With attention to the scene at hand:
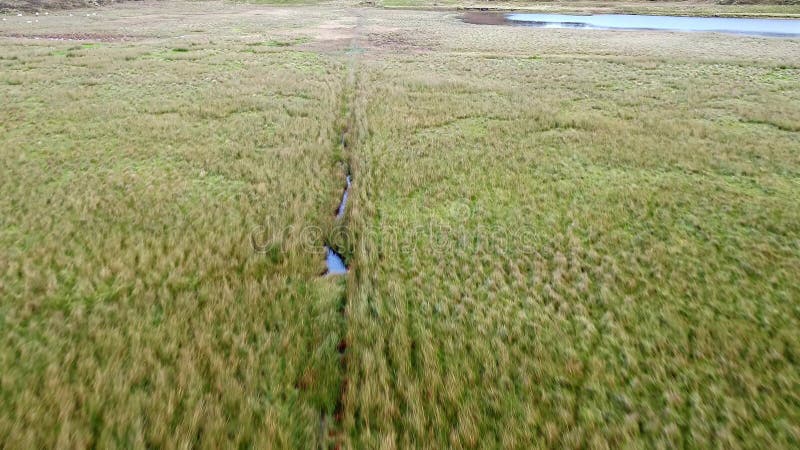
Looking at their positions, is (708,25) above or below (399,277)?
above

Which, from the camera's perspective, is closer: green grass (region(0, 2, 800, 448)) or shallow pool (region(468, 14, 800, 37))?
green grass (region(0, 2, 800, 448))

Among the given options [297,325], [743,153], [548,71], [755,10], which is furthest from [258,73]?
[755,10]

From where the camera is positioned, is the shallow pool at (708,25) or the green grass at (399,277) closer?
the green grass at (399,277)

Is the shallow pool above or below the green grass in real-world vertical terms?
above

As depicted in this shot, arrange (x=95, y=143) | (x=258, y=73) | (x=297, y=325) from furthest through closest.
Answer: (x=258, y=73)
(x=95, y=143)
(x=297, y=325)

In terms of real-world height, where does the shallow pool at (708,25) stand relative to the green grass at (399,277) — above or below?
above

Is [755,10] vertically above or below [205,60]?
above

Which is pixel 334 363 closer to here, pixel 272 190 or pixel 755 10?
pixel 272 190

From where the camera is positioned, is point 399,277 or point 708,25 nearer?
point 399,277
